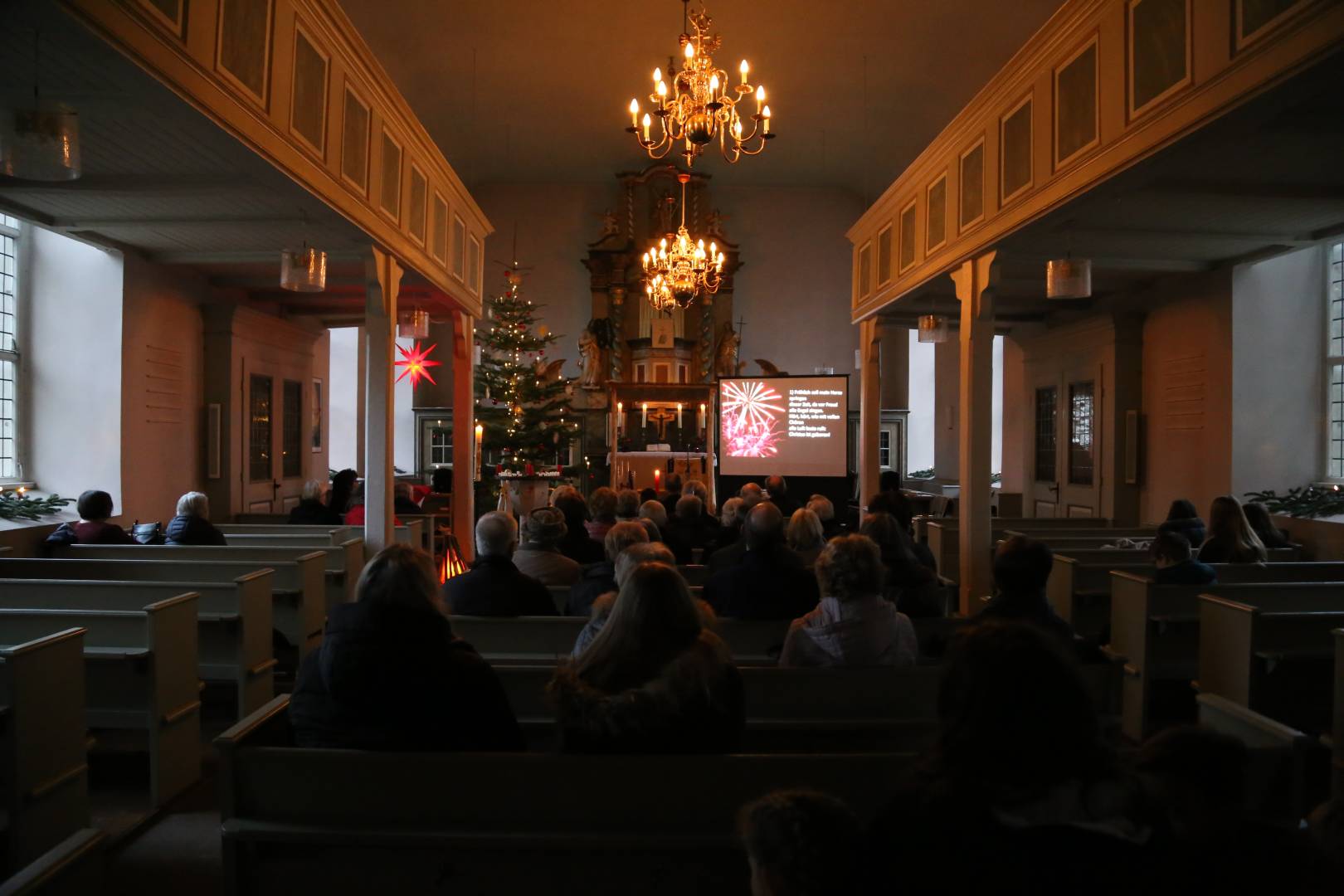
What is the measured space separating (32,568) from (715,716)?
4.62m

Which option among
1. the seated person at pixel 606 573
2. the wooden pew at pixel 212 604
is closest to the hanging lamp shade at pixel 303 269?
the wooden pew at pixel 212 604

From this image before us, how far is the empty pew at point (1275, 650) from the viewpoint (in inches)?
153

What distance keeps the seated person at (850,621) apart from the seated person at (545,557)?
1871 millimetres

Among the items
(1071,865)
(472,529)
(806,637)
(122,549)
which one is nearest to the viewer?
(1071,865)

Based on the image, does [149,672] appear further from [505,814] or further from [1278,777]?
[1278,777]

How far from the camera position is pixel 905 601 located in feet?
14.1

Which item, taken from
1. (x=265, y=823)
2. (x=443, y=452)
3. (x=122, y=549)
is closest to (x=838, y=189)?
(x=443, y=452)

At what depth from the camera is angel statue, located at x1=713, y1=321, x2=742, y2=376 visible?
693 inches

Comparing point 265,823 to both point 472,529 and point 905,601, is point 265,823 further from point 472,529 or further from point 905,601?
point 472,529

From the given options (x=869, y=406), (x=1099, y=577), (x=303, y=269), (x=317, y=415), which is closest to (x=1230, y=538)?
(x=1099, y=577)

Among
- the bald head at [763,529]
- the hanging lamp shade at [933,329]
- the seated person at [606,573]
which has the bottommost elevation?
the seated person at [606,573]

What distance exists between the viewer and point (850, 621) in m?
3.16

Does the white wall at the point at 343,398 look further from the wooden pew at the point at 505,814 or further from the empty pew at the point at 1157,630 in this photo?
the wooden pew at the point at 505,814

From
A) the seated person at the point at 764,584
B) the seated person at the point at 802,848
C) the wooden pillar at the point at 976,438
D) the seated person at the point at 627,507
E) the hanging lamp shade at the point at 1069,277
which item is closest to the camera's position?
the seated person at the point at 802,848
